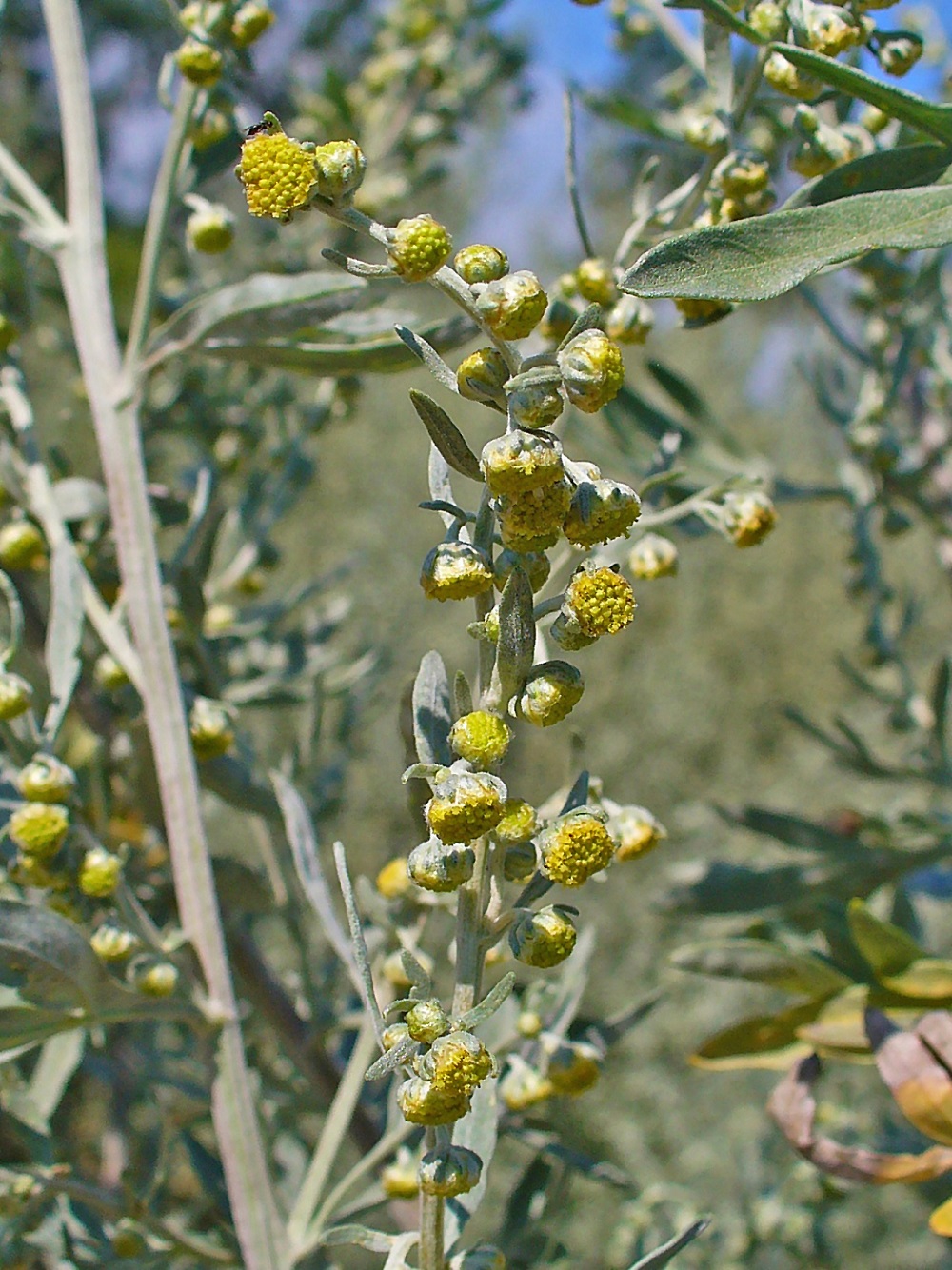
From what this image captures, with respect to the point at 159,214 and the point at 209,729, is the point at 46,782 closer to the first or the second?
the point at 209,729

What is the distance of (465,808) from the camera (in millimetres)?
547

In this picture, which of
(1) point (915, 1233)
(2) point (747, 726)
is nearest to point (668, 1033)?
(1) point (915, 1233)

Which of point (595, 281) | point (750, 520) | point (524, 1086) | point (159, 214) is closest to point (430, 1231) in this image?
point (524, 1086)

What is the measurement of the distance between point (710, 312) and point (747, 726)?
21.3 feet

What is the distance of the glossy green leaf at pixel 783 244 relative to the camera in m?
0.55

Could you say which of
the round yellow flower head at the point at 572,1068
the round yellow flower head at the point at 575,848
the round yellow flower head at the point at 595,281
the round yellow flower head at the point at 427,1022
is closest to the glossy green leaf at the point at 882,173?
the round yellow flower head at the point at 595,281

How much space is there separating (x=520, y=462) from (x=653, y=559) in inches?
13.1

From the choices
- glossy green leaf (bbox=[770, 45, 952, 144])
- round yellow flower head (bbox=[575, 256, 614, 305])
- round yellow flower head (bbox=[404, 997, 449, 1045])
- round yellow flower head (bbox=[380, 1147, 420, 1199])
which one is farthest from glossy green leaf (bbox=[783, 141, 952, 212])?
round yellow flower head (bbox=[380, 1147, 420, 1199])

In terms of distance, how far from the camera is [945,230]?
0.61m

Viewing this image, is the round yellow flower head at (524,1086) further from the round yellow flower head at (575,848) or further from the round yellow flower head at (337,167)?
the round yellow flower head at (337,167)

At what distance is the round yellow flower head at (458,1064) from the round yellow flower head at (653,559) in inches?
14.3

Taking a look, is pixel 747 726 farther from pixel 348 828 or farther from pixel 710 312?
pixel 710 312

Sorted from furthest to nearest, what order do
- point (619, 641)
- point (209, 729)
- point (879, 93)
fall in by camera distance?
point (619, 641) < point (209, 729) < point (879, 93)

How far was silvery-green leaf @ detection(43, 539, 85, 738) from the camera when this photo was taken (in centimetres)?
88
